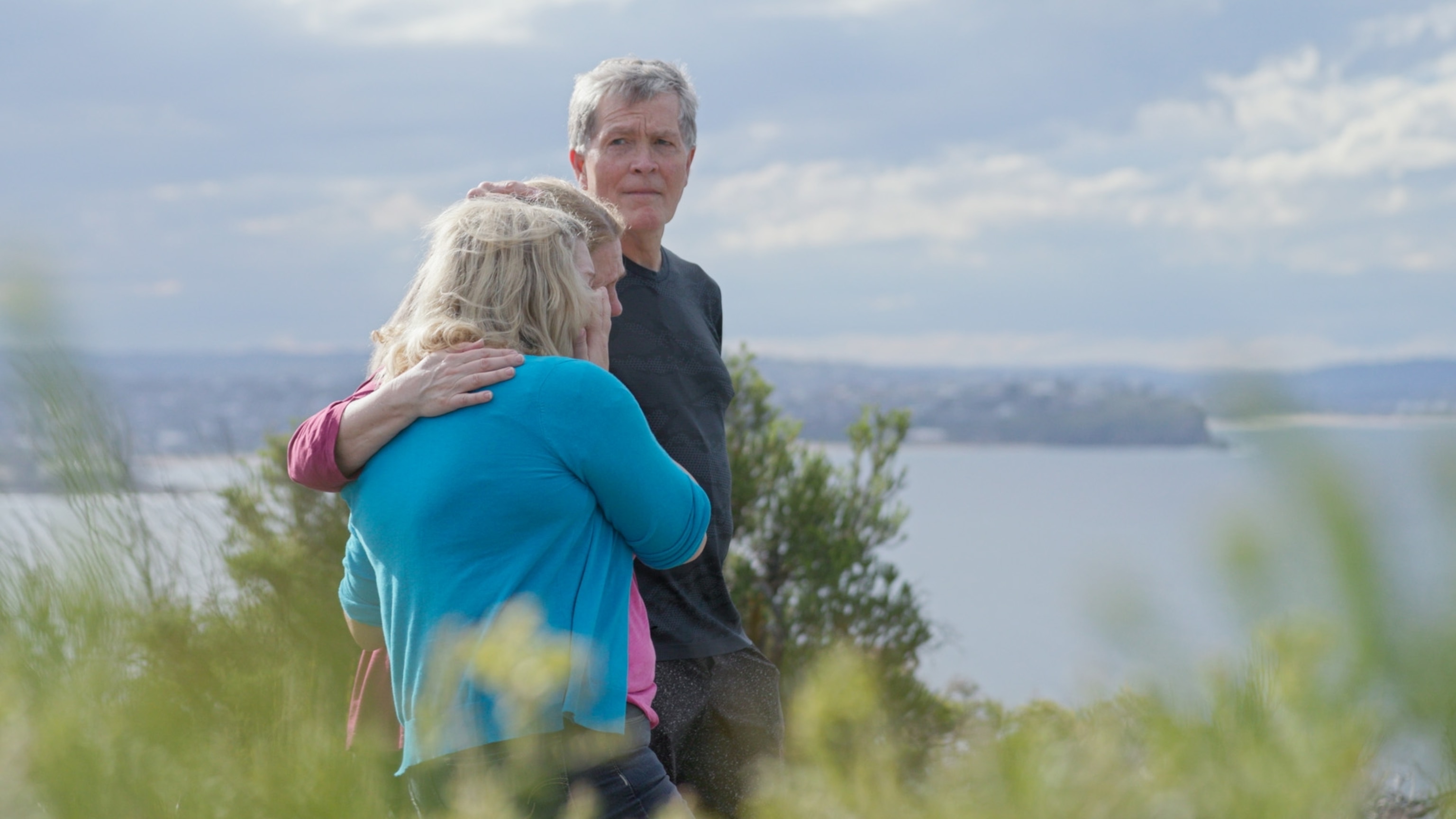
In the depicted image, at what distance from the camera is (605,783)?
1674 mm

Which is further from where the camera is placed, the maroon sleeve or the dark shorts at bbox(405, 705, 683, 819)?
the maroon sleeve

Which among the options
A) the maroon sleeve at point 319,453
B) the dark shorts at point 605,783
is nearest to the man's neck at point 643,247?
the maroon sleeve at point 319,453

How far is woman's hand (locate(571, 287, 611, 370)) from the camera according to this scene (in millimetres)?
1961

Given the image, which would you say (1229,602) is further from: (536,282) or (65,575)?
(536,282)

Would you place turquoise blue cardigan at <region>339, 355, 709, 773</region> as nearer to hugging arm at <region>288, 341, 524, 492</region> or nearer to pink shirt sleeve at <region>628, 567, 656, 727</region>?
hugging arm at <region>288, 341, 524, 492</region>

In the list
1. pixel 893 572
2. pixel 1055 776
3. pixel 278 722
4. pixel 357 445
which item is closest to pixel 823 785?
pixel 1055 776

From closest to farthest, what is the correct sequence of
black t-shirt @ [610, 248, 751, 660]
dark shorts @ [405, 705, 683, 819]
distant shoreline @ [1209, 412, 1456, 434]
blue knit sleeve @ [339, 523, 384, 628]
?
distant shoreline @ [1209, 412, 1456, 434]
dark shorts @ [405, 705, 683, 819]
blue knit sleeve @ [339, 523, 384, 628]
black t-shirt @ [610, 248, 751, 660]

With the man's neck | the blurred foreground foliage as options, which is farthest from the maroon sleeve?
the man's neck

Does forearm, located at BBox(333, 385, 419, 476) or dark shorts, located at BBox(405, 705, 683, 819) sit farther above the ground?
forearm, located at BBox(333, 385, 419, 476)

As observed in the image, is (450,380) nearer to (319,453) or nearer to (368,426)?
(368,426)

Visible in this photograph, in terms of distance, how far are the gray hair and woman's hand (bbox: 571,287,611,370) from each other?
3.23ft

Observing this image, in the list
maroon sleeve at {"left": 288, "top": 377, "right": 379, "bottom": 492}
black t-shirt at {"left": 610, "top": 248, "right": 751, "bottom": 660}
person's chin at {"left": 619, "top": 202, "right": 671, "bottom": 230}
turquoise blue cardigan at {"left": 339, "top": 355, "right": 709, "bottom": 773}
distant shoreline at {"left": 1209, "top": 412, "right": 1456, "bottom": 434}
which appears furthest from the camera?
person's chin at {"left": 619, "top": 202, "right": 671, "bottom": 230}

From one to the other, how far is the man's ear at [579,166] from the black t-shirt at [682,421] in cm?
34

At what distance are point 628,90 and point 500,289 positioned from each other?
116cm
